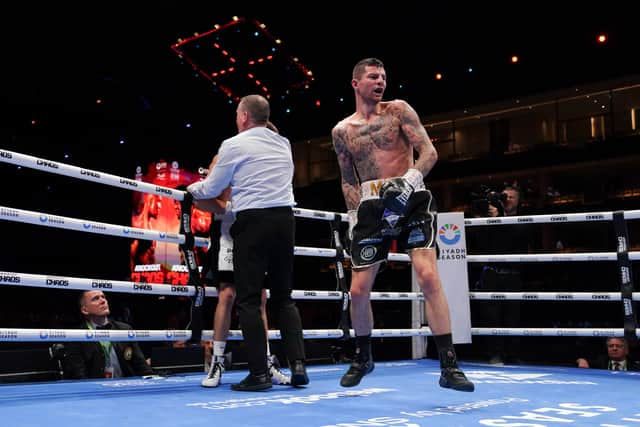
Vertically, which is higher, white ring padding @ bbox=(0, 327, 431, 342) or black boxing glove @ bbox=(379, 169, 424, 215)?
black boxing glove @ bbox=(379, 169, 424, 215)

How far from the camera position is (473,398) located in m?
2.45

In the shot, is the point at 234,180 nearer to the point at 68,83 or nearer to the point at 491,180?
the point at 68,83

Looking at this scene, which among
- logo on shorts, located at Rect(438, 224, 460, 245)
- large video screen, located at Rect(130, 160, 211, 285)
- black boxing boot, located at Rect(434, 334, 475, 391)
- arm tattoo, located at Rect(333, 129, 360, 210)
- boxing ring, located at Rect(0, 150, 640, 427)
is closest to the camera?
boxing ring, located at Rect(0, 150, 640, 427)

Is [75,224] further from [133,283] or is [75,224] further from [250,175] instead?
[250,175]

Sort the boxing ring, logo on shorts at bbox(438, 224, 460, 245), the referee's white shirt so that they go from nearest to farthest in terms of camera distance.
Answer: the boxing ring, the referee's white shirt, logo on shorts at bbox(438, 224, 460, 245)

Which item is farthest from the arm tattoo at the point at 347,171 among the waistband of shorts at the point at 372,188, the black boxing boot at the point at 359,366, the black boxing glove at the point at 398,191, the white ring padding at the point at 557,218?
the white ring padding at the point at 557,218

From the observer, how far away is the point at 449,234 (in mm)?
4133

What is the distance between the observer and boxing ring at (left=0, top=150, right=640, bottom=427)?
1.96 metres

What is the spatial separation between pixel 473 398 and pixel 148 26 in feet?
27.1

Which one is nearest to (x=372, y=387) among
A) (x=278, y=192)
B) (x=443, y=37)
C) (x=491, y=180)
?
(x=278, y=192)

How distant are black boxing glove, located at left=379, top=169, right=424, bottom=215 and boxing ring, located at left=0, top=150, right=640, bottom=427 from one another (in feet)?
2.38

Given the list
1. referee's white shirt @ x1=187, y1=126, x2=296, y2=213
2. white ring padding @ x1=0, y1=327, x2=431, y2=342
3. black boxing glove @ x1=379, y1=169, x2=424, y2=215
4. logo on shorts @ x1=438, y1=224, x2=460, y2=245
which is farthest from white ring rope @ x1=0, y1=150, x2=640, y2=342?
black boxing glove @ x1=379, y1=169, x2=424, y2=215

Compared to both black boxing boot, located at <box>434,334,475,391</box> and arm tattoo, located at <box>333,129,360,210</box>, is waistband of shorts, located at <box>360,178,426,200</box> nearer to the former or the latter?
arm tattoo, located at <box>333,129,360,210</box>

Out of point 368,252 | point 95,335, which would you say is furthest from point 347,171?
point 95,335
